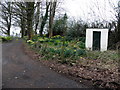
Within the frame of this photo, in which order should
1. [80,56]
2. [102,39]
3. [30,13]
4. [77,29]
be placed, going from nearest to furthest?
[80,56]
[102,39]
[30,13]
[77,29]

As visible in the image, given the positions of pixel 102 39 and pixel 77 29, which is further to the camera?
pixel 77 29

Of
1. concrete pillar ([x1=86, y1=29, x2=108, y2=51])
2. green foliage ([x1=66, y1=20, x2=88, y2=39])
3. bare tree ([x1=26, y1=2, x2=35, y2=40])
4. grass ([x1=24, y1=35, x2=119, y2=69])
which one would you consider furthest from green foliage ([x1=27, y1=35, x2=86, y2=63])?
bare tree ([x1=26, y1=2, x2=35, y2=40])

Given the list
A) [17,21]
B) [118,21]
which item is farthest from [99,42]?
[17,21]

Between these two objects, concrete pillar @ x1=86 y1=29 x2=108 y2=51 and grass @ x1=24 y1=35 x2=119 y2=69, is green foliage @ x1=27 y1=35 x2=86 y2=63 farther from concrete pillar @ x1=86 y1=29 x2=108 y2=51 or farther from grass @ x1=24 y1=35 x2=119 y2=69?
concrete pillar @ x1=86 y1=29 x2=108 y2=51

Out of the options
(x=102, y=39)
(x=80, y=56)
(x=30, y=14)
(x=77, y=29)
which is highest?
(x=30, y=14)

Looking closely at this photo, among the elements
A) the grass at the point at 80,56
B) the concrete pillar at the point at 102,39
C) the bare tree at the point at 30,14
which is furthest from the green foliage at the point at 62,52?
the bare tree at the point at 30,14

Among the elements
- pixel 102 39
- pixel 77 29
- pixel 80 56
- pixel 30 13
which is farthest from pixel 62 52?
pixel 77 29

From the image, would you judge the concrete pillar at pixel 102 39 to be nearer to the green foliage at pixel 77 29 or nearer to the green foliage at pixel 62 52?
the green foliage at pixel 62 52

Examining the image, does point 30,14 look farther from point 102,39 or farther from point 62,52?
point 62,52

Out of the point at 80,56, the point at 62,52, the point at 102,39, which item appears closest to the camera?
the point at 62,52

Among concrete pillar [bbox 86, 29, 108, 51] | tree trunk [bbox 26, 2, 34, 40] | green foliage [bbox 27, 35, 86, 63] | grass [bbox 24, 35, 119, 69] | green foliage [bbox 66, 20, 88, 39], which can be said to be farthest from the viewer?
green foliage [bbox 66, 20, 88, 39]

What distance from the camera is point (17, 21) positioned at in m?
12.0

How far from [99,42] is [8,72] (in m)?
7.00

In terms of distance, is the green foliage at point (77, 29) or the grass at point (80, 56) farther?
the green foliage at point (77, 29)
